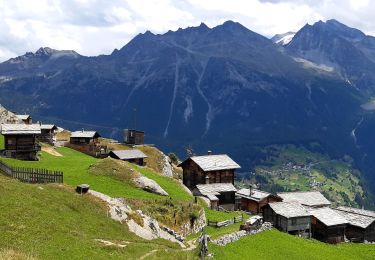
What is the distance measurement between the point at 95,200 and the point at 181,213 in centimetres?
1729

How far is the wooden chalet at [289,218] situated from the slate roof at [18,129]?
52.0 metres

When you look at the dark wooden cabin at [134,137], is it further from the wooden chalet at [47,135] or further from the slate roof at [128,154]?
the slate roof at [128,154]

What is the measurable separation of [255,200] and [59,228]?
78716 millimetres

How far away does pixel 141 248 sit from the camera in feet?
157

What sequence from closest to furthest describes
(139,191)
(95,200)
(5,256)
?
(5,256), (95,200), (139,191)

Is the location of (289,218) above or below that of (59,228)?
below

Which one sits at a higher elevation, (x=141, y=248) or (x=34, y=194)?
(x=34, y=194)

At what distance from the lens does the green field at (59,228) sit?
41781 mm

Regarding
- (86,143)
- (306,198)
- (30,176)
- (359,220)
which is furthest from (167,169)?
(30,176)

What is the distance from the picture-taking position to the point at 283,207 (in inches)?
3789

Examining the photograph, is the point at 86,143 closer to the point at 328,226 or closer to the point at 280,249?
the point at 328,226

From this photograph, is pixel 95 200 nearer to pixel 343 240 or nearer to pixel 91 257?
pixel 91 257

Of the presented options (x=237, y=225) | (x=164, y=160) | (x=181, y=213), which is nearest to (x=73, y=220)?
(x=181, y=213)

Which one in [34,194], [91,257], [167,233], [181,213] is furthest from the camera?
[181,213]
